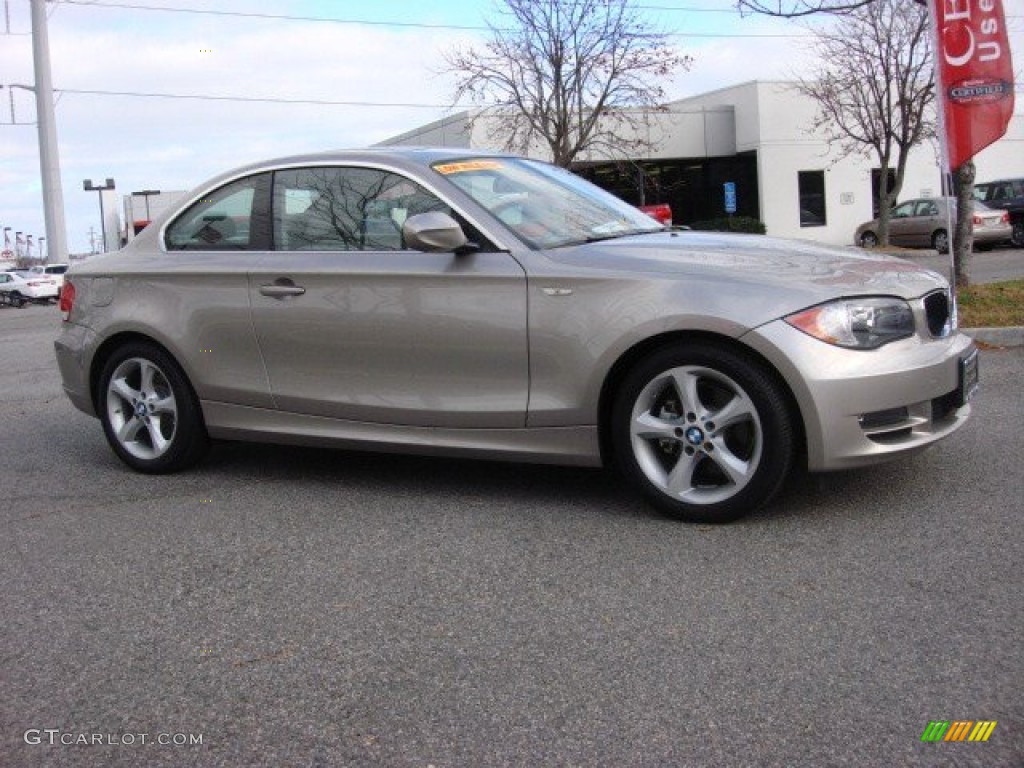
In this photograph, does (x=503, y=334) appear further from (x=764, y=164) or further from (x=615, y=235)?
(x=764, y=164)

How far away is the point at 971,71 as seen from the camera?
9.31 m

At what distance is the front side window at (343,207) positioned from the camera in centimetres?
491

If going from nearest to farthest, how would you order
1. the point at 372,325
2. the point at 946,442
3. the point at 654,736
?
the point at 654,736, the point at 372,325, the point at 946,442

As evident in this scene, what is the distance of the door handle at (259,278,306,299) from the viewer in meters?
5.02

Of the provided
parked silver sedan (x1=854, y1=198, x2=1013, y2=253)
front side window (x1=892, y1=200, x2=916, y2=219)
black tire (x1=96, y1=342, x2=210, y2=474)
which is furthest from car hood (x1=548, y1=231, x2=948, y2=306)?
front side window (x1=892, y1=200, x2=916, y2=219)

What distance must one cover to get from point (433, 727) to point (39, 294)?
38.6 m

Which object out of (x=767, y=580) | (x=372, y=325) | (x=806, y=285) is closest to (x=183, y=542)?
(x=372, y=325)

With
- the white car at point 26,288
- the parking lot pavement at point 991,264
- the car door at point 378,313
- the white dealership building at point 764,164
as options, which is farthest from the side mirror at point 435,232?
the white car at point 26,288

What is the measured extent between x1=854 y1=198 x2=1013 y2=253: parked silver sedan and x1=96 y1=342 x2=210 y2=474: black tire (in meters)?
23.9

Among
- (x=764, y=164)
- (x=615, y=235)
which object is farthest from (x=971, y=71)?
(x=764, y=164)

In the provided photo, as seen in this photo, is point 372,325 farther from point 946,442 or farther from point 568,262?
point 946,442

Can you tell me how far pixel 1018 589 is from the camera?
11.4 feet

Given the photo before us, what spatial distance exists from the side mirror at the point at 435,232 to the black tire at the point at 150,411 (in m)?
1.66

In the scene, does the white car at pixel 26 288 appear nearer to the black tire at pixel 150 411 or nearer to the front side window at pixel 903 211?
the front side window at pixel 903 211
